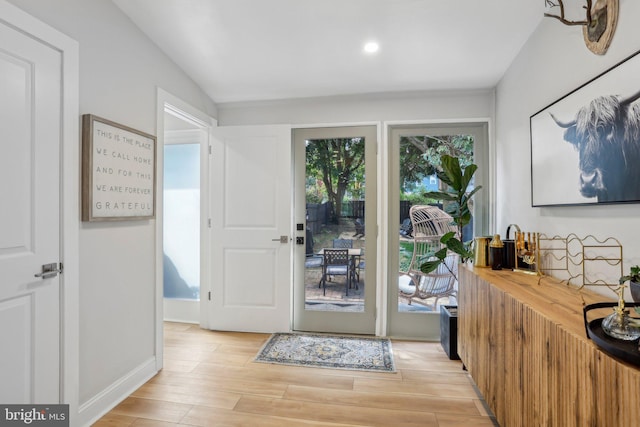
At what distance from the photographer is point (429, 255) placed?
2938 millimetres

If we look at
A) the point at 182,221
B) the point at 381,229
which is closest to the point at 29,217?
the point at 182,221

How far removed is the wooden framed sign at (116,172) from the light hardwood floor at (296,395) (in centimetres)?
123

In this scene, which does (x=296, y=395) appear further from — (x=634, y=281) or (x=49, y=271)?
(x=634, y=281)

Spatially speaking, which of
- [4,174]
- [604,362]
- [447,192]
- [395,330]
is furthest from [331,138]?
[604,362]

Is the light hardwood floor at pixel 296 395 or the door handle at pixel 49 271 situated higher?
the door handle at pixel 49 271

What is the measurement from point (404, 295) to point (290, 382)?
1380 millimetres

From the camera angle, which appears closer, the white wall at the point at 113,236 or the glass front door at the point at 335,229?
the white wall at the point at 113,236

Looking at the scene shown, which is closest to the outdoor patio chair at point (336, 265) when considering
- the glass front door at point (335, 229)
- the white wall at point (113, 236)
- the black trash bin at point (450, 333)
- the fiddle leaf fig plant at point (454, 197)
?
the glass front door at point (335, 229)

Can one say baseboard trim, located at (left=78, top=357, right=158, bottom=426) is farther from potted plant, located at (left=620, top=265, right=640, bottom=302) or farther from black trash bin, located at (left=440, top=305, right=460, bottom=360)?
potted plant, located at (left=620, top=265, right=640, bottom=302)

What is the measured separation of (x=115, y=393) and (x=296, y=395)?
3.85 ft

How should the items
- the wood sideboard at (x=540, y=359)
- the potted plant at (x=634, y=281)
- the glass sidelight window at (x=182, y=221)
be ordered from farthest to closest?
the glass sidelight window at (x=182, y=221), the potted plant at (x=634, y=281), the wood sideboard at (x=540, y=359)

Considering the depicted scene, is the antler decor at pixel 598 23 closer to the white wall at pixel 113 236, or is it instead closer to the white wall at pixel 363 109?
the white wall at pixel 363 109

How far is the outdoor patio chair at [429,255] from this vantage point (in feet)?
9.75

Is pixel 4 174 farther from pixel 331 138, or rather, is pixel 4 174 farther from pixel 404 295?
pixel 404 295
